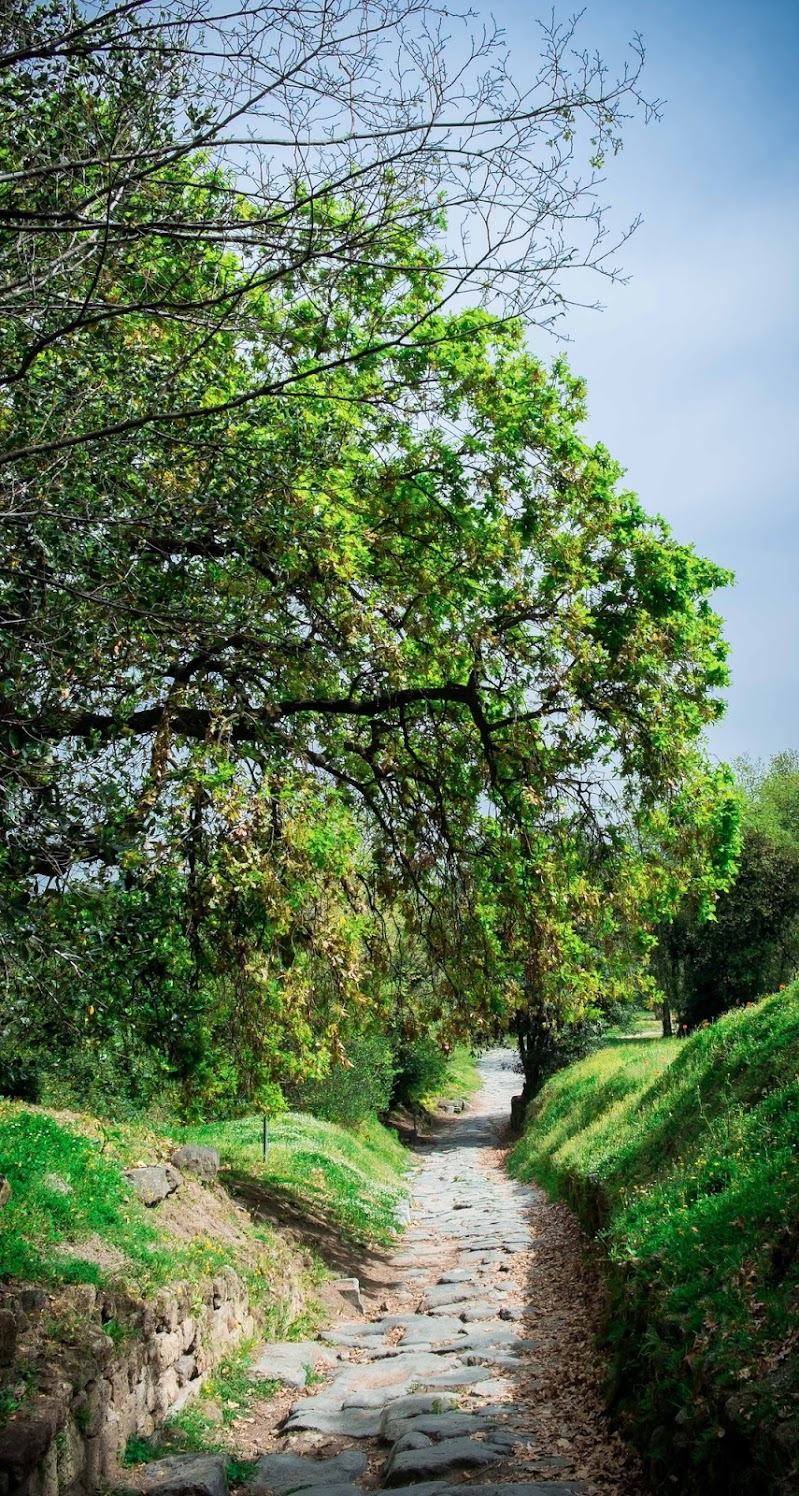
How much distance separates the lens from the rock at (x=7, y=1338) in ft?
20.6

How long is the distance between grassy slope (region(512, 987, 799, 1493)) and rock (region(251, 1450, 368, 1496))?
74.9 inches

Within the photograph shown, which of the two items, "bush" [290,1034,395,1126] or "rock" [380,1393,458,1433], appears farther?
"bush" [290,1034,395,1126]

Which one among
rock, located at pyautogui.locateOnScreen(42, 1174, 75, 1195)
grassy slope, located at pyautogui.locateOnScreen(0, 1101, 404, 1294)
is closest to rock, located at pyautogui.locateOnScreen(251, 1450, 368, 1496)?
grassy slope, located at pyautogui.locateOnScreen(0, 1101, 404, 1294)

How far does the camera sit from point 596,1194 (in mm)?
12750

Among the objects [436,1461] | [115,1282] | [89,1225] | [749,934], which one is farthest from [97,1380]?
[749,934]

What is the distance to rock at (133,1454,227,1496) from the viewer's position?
21.4ft

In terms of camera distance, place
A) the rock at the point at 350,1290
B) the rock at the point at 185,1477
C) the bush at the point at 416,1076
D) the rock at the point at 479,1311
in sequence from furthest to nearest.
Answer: the bush at the point at 416,1076 → the rock at the point at 350,1290 → the rock at the point at 479,1311 → the rock at the point at 185,1477

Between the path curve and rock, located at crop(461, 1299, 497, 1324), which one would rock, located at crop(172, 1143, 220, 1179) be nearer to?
the path curve

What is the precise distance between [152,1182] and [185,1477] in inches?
150

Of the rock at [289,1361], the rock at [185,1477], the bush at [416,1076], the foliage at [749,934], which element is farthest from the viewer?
the bush at [416,1076]

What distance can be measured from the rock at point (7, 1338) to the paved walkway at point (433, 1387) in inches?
80.5

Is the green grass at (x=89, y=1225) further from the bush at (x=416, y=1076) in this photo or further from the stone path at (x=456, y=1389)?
the bush at (x=416, y=1076)

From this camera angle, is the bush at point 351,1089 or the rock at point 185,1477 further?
the bush at point 351,1089

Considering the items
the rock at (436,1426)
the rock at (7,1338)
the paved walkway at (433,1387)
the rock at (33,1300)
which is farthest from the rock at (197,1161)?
the rock at (7,1338)
